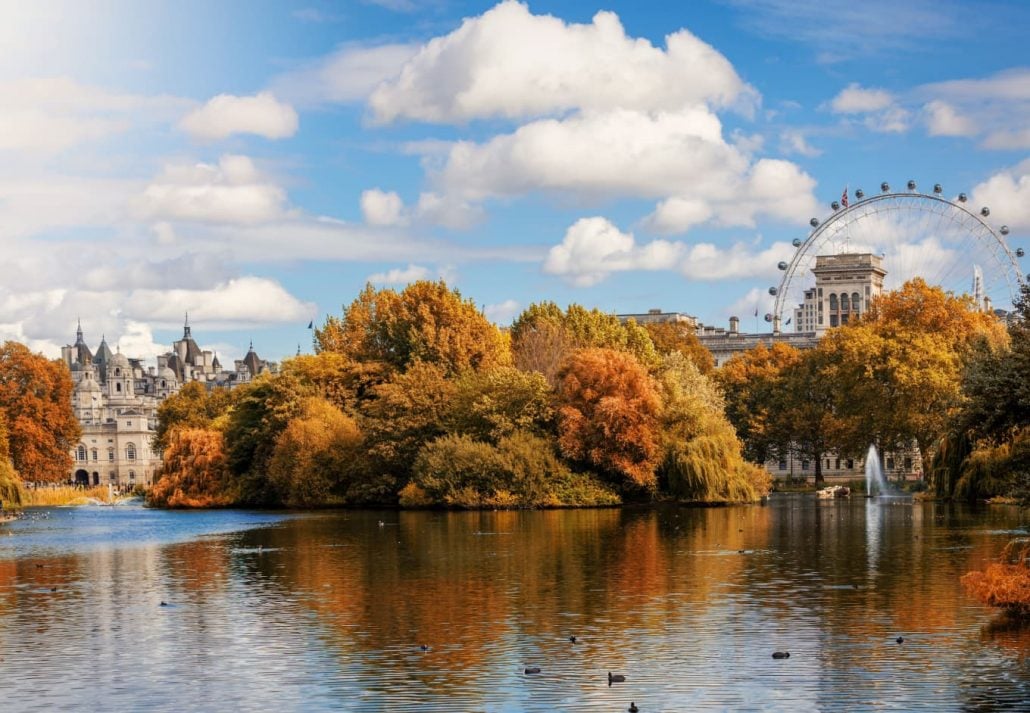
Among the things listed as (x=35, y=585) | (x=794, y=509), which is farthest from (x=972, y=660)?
(x=794, y=509)

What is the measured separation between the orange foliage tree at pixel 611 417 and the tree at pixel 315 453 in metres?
14.3

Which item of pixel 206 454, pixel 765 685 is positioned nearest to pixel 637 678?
pixel 765 685

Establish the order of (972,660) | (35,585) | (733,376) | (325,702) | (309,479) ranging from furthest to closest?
(733,376), (309,479), (35,585), (972,660), (325,702)

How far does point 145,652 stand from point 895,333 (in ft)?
253

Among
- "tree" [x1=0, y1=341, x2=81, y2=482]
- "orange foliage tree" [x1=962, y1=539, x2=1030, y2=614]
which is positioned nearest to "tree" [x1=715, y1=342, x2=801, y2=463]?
"tree" [x1=0, y1=341, x2=81, y2=482]

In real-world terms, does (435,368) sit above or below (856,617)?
above

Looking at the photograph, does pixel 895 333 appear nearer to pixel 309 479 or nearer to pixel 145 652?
pixel 309 479

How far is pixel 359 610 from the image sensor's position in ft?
111

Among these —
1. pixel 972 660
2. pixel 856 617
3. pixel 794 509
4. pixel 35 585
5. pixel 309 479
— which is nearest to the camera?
pixel 972 660

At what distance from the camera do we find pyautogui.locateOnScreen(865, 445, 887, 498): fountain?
97.4m

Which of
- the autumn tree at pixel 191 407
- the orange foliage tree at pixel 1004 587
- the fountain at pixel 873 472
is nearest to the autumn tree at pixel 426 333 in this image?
the fountain at pixel 873 472

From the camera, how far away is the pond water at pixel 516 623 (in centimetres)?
2394

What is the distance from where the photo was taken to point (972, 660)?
25.7m

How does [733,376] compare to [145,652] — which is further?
[733,376]
